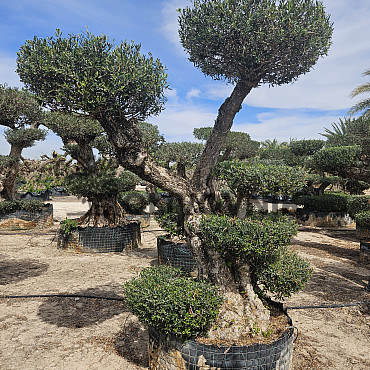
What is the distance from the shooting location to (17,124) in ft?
50.4

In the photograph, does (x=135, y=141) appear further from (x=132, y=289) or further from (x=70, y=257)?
(x=70, y=257)

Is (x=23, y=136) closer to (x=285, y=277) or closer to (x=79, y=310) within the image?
(x=79, y=310)

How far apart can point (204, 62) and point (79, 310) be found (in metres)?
5.42

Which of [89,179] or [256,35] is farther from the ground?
[256,35]

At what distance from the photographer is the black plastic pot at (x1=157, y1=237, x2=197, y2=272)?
9039 mm

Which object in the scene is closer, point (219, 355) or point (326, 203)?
point (219, 355)

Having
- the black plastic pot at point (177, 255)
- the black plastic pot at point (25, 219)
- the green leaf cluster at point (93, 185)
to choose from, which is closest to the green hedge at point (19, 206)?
the black plastic pot at point (25, 219)

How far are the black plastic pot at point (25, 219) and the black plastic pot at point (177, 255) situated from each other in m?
9.10

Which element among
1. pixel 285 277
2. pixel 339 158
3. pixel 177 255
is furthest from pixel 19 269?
pixel 339 158

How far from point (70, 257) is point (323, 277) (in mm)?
7893

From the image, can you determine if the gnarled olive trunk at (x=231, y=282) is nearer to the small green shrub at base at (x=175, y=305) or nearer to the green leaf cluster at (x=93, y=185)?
the small green shrub at base at (x=175, y=305)

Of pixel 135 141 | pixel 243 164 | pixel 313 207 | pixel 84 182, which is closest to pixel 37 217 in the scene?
pixel 84 182

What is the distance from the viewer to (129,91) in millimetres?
4746

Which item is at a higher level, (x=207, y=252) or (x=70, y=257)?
(x=207, y=252)
